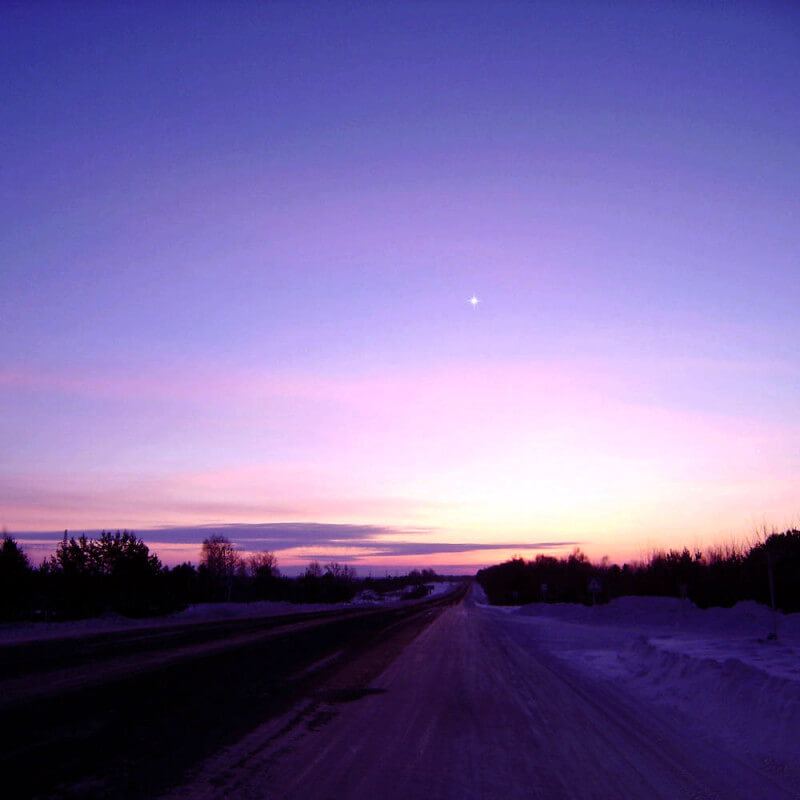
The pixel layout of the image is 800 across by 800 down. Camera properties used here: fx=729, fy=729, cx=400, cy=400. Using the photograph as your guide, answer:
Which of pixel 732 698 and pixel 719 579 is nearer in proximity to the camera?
pixel 732 698

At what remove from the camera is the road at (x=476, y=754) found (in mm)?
6559

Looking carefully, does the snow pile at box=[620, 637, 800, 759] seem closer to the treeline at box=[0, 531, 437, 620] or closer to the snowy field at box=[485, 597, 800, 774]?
the snowy field at box=[485, 597, 800, 774]

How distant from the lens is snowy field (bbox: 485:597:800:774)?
30.4ft

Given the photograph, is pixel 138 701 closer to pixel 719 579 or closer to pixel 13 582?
pixel 13 582

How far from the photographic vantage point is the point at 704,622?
31.9 metres

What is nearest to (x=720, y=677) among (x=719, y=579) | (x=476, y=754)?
(x=476, y=754)

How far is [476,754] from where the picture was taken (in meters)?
7.97

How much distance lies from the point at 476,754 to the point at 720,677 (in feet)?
21.4

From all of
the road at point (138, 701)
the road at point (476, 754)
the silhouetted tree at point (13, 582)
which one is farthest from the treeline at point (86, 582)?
the road at point (476, 754)

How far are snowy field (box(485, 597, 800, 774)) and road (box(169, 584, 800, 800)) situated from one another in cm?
56

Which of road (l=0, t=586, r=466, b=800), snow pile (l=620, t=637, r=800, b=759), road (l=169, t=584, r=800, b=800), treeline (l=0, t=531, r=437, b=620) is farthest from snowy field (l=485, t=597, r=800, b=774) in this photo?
treeline (l=0, t=531, r=437, b=620)

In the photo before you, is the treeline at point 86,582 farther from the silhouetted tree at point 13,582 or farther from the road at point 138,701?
the road at point 138,701

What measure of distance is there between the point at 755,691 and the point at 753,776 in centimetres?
391

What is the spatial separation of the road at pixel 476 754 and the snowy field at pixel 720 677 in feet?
1.85
